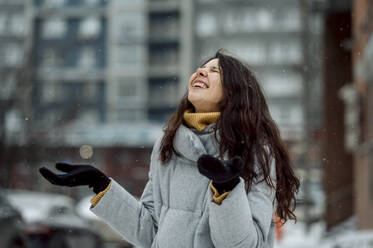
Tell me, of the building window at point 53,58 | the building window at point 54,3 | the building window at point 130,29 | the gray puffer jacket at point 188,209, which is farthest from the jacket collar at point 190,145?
the building window at point 130,29

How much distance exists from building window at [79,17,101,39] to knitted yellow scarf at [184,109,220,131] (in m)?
66.3

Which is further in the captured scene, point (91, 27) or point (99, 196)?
point (91, 27)

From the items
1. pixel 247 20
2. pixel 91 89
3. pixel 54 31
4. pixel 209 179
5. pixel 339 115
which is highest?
pixel 209 179

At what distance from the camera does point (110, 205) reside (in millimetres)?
3002

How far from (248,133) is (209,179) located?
0.24 m

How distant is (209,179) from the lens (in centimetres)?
287

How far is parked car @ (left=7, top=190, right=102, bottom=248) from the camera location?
11672mm

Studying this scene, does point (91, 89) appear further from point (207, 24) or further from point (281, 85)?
point (281, 85)

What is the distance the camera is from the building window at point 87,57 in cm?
6894

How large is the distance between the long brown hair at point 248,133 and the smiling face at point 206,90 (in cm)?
3

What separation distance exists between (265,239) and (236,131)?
45 centimetres

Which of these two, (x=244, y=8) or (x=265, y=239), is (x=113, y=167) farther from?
(x=265, y=239)

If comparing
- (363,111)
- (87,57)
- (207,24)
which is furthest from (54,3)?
(363,111)

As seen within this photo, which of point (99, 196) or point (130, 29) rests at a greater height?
point (99, 196)
